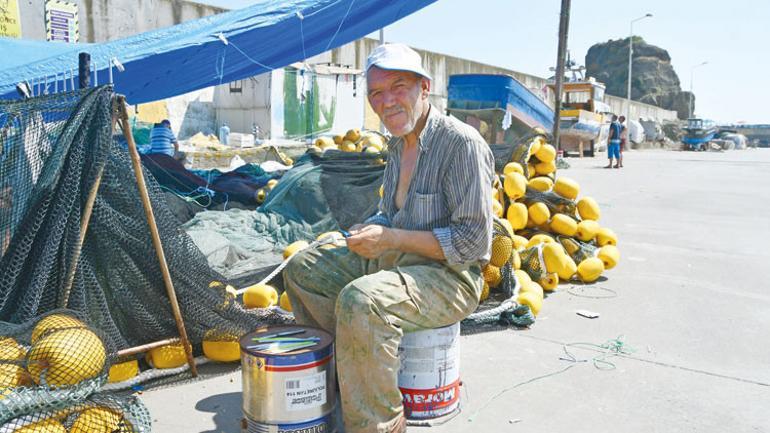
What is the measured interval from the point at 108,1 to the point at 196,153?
16.8ft

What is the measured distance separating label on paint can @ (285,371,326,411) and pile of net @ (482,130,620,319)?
2.46 meters

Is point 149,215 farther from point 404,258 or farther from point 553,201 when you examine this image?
point 553,201

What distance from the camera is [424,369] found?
279 centimetres

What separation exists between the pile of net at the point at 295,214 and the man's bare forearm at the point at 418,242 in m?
3.09

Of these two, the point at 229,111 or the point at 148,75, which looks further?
the point at 229,111

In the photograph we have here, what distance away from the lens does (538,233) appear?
20.7ft

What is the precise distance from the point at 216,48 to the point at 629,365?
499cm

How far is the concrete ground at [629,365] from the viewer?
3016 mm

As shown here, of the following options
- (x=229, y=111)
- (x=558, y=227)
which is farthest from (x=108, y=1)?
(x=558, y=227)

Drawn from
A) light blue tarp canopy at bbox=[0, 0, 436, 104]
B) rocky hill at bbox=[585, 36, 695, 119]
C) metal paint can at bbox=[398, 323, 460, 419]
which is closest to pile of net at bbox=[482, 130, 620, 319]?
metal paint can at bbox=[398, 323, 460, 419]

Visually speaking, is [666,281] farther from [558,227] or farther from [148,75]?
[148,75]

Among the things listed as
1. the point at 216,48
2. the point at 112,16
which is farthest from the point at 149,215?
the point at 112,16

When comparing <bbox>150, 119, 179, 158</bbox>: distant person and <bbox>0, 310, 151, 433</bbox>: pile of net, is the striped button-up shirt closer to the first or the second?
<bbox>0, 310, 151, 433</bbox>: pile of net

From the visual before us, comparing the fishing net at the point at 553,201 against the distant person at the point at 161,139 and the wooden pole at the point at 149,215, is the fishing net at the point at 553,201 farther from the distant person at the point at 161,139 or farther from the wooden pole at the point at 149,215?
the distant person at the point at 161,139
